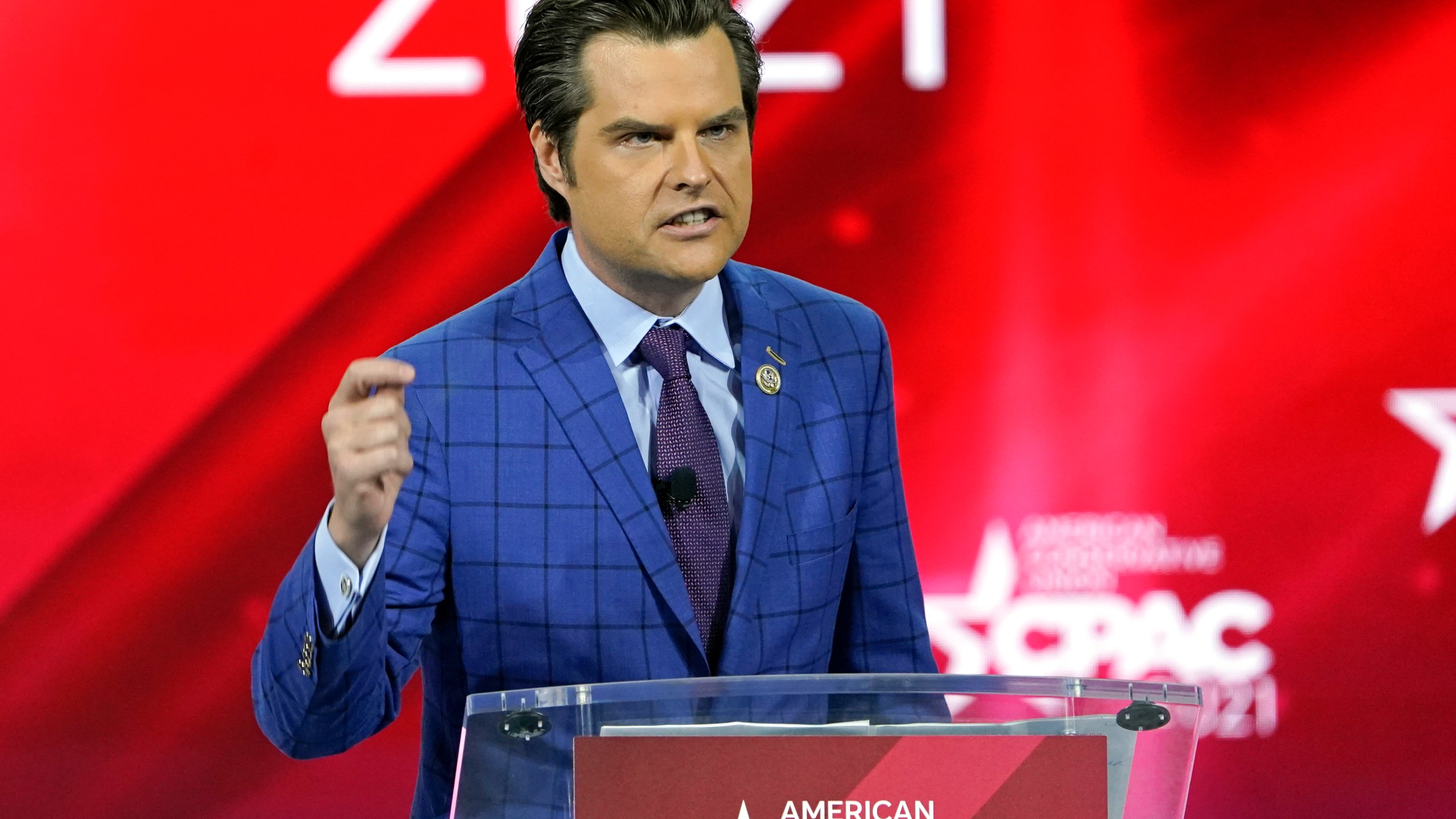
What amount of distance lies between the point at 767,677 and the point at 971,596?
181 centimetres

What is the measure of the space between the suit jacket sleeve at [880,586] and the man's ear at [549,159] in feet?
1.46

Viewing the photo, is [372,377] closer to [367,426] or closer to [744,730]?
[367,426]

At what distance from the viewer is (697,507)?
1.48 meters

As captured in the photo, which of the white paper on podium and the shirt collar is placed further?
the shirt collar

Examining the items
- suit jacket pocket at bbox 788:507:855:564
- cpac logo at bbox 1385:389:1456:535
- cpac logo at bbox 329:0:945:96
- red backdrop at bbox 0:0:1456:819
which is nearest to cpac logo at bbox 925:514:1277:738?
red backdrop at bbox 0:0:1456:819

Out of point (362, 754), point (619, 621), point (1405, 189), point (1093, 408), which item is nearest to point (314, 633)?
point (619, 621)

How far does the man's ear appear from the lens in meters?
1.58

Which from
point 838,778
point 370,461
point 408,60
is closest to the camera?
point 838,778

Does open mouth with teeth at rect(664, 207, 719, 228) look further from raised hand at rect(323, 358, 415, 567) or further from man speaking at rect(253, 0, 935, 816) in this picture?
raised hand at rect(323, 358, 415, 567)

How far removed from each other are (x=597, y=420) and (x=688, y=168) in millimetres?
282

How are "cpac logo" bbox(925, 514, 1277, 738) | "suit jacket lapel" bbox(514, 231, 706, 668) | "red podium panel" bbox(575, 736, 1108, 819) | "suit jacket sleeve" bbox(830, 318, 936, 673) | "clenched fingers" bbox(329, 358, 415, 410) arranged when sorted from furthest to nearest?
1. "cpac logo" bbox(925, 514, 1277, 738)
2. "suit jacket sleeve" bbox(830, 318, 936, 673)
3. "suit jacket lapel" bbox(514, 231, 706, 668)
4. "clenched fingers" bbox(329, 358, 415, 410)
5. "red podium panel" bbox(575, 736, 1108, 819)

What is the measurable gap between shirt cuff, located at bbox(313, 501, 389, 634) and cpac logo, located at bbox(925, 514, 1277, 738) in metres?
1.75

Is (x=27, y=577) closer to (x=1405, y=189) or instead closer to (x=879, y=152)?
(x=879, y=152)

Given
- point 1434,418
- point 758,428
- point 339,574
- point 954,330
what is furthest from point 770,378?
point 1434,418
